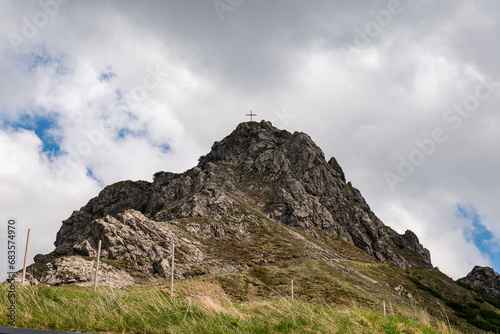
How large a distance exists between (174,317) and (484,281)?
480ft

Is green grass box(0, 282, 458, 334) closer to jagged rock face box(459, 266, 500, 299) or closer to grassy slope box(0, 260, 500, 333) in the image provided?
grassy slope box(0, 260, 500, 333)

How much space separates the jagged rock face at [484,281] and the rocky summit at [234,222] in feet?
51.3

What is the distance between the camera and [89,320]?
788 cm

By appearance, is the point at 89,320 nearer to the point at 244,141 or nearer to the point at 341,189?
the point at 341,189

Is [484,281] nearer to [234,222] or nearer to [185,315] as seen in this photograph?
[234,222]

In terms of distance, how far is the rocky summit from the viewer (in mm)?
61062

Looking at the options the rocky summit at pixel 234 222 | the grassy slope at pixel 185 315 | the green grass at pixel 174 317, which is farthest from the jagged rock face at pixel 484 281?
the green grass at pixel 174 317

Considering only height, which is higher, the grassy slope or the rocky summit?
the rocky summit

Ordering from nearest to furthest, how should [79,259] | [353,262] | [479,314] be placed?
[79,259] → [479,314] → [353,262]

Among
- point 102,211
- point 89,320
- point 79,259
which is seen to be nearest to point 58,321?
point 89,320

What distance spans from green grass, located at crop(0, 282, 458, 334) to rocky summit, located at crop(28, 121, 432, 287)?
147ft

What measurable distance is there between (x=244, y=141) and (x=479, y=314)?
111430 millimetres

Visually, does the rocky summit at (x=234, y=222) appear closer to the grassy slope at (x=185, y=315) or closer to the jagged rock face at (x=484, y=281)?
the jagged rock face at (x=484, y=281)

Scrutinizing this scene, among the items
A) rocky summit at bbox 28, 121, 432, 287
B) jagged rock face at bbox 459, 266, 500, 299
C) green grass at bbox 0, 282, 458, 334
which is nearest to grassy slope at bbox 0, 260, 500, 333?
green grass at bbox 0, 282, 458, 334
